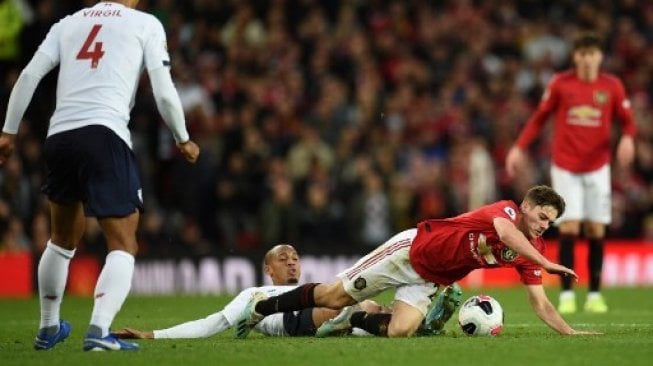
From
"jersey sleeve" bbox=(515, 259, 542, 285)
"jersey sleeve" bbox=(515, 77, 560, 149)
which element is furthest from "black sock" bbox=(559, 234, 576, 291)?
"jersey sleeve" bbox=(515, 259, 542, 285)

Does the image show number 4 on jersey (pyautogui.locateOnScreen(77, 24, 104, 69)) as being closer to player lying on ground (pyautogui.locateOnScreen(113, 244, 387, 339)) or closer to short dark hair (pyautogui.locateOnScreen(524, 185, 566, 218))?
player lying on ground (pyautogui.locateOnScreen(113, 244, 387, 339))

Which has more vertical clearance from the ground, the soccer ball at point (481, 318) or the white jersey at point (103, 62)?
the white jersey at point (103, 62)

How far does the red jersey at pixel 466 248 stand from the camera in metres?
9.69

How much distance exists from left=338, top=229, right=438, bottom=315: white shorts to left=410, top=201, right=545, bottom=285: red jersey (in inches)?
2.4

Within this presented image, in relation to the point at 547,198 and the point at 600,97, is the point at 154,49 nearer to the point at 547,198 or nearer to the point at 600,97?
the point at 547,198

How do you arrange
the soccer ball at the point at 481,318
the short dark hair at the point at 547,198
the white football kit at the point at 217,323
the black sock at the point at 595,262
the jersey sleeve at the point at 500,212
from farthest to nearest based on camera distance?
the black sock at the point at 595,262, the soccer ball at the point at 481,318, the white football kit at the point at 217,323, the jersey sleeve at the point at 500,212, the short dark hair at the point at 547,198

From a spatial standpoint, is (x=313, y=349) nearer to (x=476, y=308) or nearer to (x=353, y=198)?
(x=476, y=308)

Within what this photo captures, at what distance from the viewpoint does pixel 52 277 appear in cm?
877

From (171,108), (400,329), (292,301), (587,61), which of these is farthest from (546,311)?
(587,61)

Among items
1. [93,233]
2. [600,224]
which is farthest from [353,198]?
[600,224]

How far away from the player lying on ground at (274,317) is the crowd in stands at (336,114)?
8.01 metres

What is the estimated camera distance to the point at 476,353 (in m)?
8.54

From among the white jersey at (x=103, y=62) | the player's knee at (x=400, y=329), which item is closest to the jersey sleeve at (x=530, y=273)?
the player's knee at (x=400, y=329)

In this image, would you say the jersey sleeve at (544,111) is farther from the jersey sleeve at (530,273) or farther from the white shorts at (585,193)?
the jersey sleeve at (530,273)
